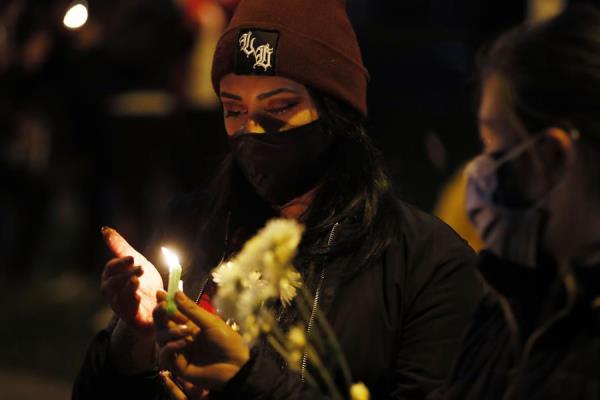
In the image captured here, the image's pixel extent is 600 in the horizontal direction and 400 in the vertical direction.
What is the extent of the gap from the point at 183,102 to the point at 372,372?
6319 millimetres

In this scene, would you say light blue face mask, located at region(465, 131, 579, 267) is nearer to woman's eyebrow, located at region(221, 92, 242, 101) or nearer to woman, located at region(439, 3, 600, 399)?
woman, located at region(439, 3, 600, 399)

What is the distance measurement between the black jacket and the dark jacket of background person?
1.09 feet

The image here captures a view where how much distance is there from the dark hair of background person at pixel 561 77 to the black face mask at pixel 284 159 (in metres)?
0.75

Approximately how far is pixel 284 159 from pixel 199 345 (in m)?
0.65

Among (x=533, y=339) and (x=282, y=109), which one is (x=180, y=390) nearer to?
(x=282, y=109)

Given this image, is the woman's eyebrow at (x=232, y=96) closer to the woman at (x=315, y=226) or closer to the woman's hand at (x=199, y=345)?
the woman at (x=315, y=226)

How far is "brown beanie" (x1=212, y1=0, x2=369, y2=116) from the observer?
285 centimetres

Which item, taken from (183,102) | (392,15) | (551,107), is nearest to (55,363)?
(183,102)

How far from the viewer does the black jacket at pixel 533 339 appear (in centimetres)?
198

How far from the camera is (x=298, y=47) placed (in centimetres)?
288

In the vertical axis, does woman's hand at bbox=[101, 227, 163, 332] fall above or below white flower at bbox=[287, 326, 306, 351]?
above

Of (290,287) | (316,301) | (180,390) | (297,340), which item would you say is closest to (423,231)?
(316,301)

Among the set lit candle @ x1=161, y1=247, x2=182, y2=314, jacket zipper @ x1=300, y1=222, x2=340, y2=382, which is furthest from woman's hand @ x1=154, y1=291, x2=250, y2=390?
jacket zipper @ x1=300, y1=222, x2=340, y2=382

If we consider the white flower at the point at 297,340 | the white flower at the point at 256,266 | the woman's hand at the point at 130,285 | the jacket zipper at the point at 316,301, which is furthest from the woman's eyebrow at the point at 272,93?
the white flower at the point at 297,340
